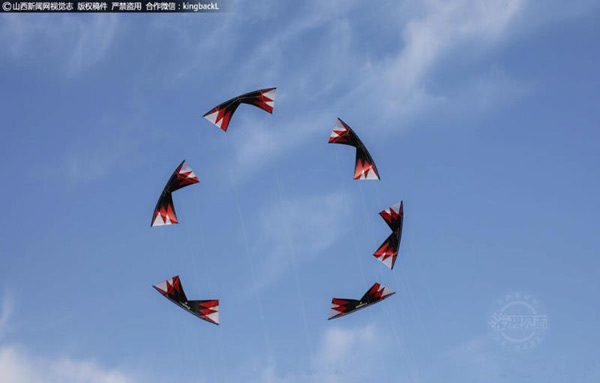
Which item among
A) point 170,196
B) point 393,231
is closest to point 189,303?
point 170,196

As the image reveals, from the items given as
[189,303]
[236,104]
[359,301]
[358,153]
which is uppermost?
[236,104]

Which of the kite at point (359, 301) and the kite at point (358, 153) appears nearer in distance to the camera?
the kite at point (359, 301)

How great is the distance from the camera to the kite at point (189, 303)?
55.9 metres

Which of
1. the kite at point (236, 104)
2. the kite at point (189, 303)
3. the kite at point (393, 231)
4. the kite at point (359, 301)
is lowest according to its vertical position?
the kite at point (359, 301)

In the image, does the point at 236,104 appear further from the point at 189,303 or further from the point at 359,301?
the point at 359,301

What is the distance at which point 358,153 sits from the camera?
188 feet

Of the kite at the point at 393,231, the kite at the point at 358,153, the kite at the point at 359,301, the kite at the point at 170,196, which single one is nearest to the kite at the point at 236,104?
the kite at the point at 170,196

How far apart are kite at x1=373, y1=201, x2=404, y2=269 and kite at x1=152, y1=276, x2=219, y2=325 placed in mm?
9366

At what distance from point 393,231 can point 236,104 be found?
11.1 m

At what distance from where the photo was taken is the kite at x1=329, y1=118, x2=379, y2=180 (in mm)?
56812

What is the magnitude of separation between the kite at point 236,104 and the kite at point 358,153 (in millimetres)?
3878

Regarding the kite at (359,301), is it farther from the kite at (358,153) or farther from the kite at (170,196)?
the kite at (170,196)

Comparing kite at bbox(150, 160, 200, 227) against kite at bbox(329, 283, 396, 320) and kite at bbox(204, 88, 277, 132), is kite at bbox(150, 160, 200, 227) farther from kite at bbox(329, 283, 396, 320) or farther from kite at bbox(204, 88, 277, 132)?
kite at bbox(329, 283, 396, 320)

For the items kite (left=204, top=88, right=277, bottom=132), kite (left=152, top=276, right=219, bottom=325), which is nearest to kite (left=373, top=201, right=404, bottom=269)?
kite (left=204, top=88, right=277, bottom=132)
